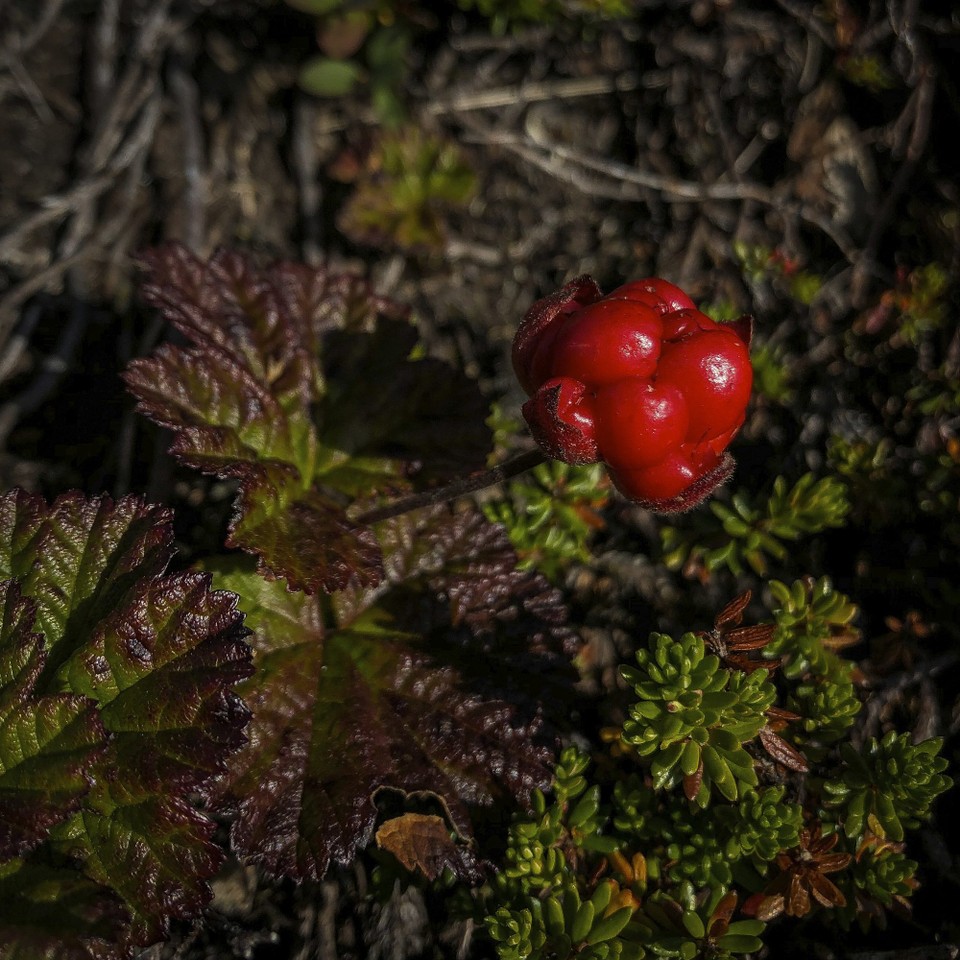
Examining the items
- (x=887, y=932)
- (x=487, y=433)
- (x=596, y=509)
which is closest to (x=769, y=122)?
(x=596, y=509)

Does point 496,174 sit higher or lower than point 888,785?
higher

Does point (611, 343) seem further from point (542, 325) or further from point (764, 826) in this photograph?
point (764, 826)

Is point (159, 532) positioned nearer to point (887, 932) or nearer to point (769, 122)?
point (887, 932)

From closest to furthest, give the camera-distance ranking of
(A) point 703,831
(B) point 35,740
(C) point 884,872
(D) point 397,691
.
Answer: (B) point 35,740 → (C) point 884,872 → (A) point 703,831 → (D) point 397,691

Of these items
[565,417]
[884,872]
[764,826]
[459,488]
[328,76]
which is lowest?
[884,872]

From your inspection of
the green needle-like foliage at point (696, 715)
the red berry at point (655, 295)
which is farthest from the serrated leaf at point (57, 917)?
the red berry at point (655, 295)

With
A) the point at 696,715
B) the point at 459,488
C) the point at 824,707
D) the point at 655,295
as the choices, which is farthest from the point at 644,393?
the point at 824,707

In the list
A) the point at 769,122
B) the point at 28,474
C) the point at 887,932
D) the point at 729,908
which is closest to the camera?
the point at 729,908
